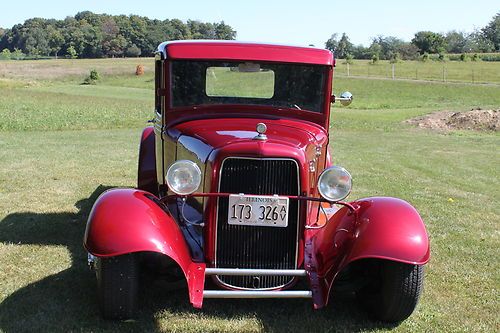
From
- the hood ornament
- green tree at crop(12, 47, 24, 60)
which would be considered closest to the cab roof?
the hood ornament

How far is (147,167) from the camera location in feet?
23.0

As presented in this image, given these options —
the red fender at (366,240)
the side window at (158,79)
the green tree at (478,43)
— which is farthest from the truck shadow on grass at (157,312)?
the green tree at (478,43)

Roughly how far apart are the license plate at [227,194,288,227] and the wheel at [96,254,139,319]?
83 cm

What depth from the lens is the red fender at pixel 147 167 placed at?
680 cm

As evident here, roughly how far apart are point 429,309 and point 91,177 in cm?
706

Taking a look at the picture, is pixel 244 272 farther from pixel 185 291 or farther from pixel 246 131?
pixel 246 131

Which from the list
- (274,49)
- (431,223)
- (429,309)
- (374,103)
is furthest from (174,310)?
(374,103)

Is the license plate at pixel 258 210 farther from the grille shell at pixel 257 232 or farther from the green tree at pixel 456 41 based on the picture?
the green tree at pixel 456 41

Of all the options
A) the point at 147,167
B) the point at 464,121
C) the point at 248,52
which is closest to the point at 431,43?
the point at 464,121

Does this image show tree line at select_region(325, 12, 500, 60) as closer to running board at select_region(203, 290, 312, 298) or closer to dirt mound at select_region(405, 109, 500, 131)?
dirt mound at select_region(405, 109, 500, 131)

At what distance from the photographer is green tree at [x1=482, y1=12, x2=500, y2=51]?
377ft

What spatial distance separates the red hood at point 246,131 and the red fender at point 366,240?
2.44 feet

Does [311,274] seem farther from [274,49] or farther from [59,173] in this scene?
[59,173]

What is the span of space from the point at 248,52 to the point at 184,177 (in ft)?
5.43
